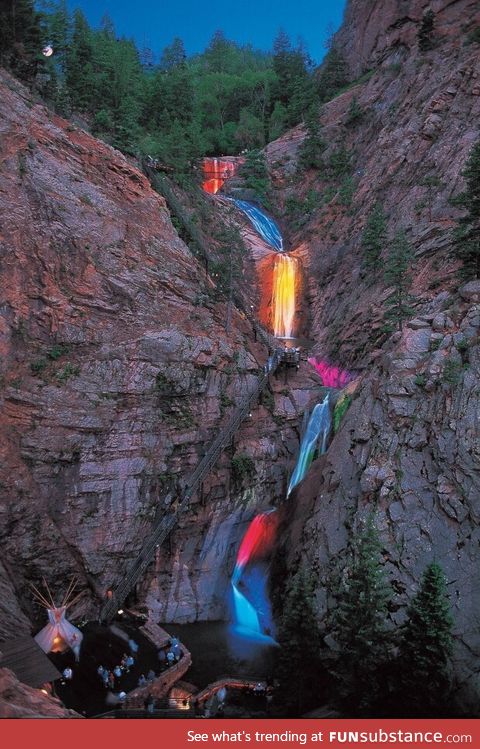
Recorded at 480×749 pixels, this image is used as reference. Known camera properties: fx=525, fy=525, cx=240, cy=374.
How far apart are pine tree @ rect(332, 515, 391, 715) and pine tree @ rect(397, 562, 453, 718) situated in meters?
0.84

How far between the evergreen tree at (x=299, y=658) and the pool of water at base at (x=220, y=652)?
2861 millimetres

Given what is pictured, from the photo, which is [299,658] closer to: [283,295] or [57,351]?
[57,351]

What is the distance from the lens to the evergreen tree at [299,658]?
19.9m

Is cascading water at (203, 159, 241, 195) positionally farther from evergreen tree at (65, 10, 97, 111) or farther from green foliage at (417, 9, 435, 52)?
green foliage at (417, 9, 435, 52)

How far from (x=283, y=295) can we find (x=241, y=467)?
1979 cm

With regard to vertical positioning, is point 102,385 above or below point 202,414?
above

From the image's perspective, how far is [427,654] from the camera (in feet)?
58.7

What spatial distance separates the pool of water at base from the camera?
2344 centimetres

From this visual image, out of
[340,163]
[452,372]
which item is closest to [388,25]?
[340,163]

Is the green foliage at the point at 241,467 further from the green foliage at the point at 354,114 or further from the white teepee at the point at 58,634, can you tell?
the green foliage at the point at 354,114

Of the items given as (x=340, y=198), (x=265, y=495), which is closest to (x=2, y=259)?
(x=265, y=495)

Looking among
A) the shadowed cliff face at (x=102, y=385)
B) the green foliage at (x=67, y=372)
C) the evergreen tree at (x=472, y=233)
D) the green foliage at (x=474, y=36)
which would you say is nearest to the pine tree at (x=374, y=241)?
the evergreen tree at (x=472, y=233)

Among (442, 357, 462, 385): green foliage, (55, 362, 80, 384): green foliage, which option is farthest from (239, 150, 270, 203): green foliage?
(442, 357, 462, 385): green foliage
